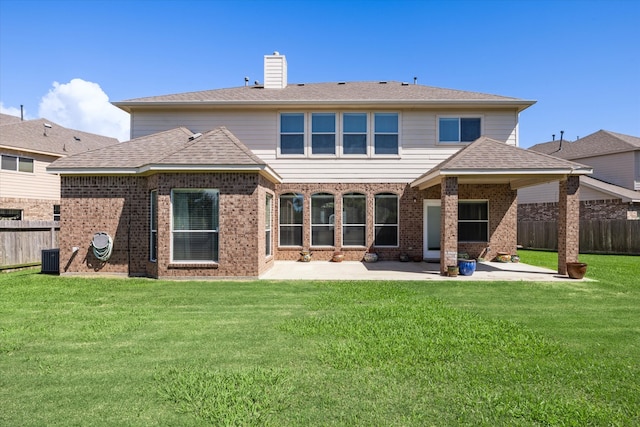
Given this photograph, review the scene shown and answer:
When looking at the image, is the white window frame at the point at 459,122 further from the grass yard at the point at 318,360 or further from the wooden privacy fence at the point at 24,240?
the wooden privacy fence at the point at 24,240

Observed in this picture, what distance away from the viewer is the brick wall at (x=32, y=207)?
19.4m

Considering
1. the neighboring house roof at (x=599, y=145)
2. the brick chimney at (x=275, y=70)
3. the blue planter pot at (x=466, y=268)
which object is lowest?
the blue planter pot at (x=466, y=268)

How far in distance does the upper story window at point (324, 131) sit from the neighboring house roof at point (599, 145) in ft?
64.9

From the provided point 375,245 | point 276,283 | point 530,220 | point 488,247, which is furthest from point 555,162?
point 530,220

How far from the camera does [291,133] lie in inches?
580

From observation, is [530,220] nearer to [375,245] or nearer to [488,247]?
[488,247]

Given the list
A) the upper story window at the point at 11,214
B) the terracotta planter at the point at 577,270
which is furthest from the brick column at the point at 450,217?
the upper story window at the point at 11,214

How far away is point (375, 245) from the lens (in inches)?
578

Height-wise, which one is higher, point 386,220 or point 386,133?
point 386,133

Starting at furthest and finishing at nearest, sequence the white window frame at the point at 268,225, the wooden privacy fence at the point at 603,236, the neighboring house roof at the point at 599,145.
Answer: the neighboring house roof at the point at 599,145 < the wooden privacy fence at the point at 603,236 < the white window frame at the point at 268,225

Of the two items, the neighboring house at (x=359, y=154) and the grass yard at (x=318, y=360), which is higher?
the neighboring house at (x=359, y=154)

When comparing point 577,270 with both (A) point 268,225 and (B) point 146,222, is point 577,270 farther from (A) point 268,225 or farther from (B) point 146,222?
(B) point 146,222

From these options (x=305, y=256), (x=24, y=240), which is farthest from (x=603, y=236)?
(x=24, y=240)

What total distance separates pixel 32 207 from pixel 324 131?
→ 1820 cm
